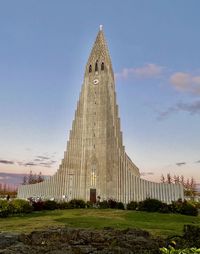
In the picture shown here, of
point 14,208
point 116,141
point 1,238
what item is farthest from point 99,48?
point 1,238

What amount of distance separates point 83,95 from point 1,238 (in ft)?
166

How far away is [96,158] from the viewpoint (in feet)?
172

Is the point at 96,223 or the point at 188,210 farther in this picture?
the point at 188,210

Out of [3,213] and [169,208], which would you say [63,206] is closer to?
[3,213]

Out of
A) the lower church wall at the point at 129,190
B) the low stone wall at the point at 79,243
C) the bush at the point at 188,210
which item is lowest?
the bush at the point at 188,210

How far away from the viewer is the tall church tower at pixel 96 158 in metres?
49.2

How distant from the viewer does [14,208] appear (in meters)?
24.5

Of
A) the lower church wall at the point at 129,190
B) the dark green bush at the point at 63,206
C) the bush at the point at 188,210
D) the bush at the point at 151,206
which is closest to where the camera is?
the bush at the point at 188,210

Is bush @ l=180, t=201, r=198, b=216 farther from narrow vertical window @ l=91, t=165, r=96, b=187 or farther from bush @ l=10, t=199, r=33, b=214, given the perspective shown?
narrow vertical window @ l=91, t=165, r=96, b=187

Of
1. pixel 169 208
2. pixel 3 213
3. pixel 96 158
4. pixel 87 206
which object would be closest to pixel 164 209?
pixel 169 208

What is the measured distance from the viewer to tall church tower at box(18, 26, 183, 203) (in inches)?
1938

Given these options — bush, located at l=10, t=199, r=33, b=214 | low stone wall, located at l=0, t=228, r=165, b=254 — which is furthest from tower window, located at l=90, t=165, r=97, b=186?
low stone wall, located at l=0, t=228, r=165, b=254

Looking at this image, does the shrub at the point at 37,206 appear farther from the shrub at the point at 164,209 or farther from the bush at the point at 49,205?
the shrub at the point at 164,209

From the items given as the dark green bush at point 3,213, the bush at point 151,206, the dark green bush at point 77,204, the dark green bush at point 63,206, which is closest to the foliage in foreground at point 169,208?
the bush at point 151,206
